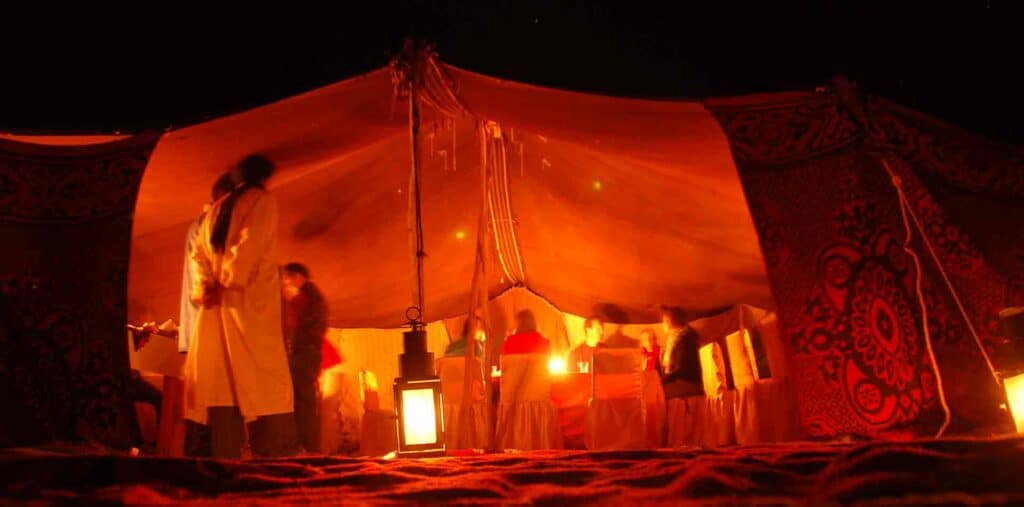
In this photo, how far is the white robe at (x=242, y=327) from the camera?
3.53 metres

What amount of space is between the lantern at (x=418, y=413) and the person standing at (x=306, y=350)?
75cm

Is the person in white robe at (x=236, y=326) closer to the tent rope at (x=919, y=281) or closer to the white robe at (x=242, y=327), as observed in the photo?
the white robe at (x=242, y=327)

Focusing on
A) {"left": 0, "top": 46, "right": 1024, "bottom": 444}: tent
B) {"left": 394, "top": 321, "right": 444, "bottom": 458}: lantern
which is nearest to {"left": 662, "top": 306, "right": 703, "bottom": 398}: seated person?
{"left": 0, "top": 46, "right": 1024, "bottom": 444}: tent

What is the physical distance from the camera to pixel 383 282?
22.4ft

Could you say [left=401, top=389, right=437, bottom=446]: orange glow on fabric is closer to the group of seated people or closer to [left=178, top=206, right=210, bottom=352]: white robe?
[left=178, top=206, right=210, bottom=352]: white robe

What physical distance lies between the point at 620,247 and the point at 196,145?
12.2 feet

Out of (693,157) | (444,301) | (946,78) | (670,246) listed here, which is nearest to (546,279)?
(444,301)

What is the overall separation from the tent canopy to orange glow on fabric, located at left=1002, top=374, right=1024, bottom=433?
183 centimetres

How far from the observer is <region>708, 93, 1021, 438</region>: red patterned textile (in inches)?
130

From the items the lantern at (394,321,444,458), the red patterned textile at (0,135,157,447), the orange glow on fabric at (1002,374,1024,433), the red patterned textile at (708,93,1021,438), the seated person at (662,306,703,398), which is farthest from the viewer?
the seated person at (662,306,703,398)

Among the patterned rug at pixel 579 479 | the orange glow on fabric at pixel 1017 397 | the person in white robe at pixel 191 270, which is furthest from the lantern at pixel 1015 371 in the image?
the person in white robe at pixel 191 270

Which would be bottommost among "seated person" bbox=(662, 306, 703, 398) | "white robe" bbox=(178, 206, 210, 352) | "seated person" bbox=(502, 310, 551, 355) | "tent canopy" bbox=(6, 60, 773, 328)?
"seated person" bbox=(662, 306, 703, 398)

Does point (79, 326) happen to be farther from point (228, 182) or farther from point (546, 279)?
point (546, 279)

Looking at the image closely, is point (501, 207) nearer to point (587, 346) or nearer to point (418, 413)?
point (587, 346)
